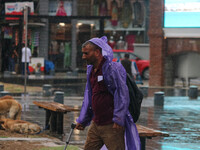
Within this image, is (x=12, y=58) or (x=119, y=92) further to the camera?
(x=12, y=58)

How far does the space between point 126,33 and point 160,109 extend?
1292 inches

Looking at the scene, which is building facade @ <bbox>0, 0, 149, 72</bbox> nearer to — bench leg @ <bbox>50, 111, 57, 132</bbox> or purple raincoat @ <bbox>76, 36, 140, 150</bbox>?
bench leg @ <bbox>50, 111, 57, 132</bbox>

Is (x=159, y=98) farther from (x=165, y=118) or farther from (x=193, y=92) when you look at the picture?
(x=193, y=92)

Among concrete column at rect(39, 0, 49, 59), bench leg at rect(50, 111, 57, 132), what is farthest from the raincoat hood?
concrete column at rect(39, 0, 49, 59)

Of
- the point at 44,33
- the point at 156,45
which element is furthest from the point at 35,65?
the point at 156,45

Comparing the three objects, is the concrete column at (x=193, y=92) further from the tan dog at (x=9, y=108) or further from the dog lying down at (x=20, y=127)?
the dog lying down at (x=20, y=127)

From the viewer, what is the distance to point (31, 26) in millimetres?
37688

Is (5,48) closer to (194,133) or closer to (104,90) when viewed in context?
(194,133)

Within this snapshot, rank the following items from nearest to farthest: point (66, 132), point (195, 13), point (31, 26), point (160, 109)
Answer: point (66, 132) → point (160, 109) → point (195, 13) → point (31, 26)

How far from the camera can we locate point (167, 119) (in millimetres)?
14133

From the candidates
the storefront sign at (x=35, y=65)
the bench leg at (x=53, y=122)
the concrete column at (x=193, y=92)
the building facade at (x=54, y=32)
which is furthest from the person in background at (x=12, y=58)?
the bench leg at (x=53, y=122)

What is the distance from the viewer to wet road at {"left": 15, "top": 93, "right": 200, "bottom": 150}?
10.2m

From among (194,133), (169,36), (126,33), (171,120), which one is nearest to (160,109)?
(171,120)

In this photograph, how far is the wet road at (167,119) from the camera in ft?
33.6
